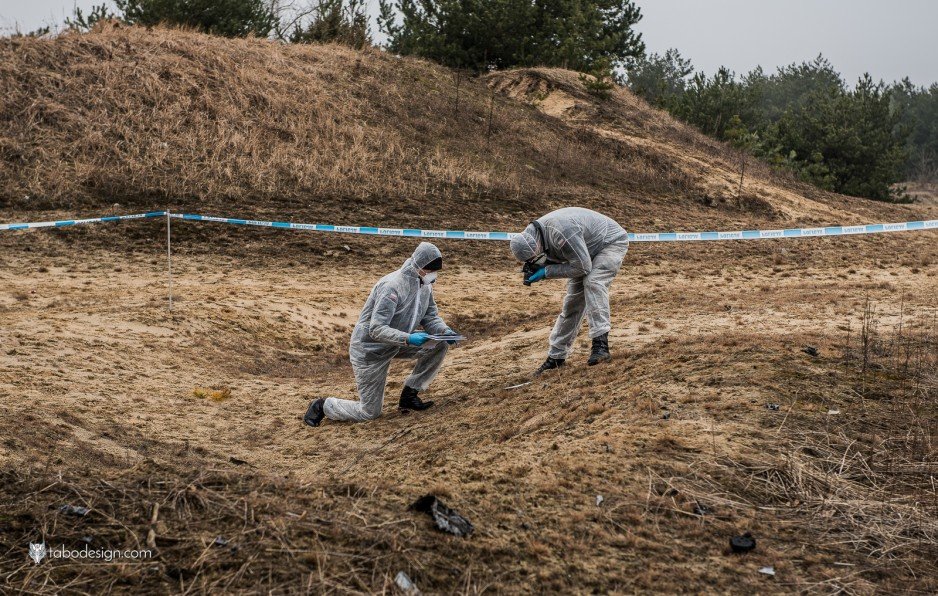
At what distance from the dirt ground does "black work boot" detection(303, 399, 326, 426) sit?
0.41 ft

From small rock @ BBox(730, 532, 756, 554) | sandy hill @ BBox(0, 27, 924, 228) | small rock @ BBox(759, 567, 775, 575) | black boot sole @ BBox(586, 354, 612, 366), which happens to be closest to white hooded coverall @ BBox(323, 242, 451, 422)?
black boot sole @ BBox(586, 354, 612, 366)

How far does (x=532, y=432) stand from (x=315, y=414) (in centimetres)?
235

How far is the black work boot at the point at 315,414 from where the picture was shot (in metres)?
7.55

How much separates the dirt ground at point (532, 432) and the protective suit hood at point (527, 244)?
117 cm

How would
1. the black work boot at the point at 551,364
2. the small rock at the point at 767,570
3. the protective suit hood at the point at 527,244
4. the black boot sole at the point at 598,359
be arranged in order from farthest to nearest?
the black work boot at the point at 551,364
the black boot sole at the point at 598,359
the protective suit hood at the point at 527,244
the small rock at the point at 767,570

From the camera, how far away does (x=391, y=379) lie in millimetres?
9352

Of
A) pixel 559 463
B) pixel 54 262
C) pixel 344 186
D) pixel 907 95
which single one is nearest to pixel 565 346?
pixel 559 463

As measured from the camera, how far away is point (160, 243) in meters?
15.4

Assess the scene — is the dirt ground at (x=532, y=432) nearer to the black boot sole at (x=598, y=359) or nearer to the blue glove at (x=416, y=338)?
the black boot sole at (x=598, y=359)

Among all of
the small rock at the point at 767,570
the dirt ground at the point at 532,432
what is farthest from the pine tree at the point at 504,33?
the small rock at the point at 767,570

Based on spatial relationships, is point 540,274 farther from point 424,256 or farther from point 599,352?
point 424,256

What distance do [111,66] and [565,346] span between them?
17.4 m

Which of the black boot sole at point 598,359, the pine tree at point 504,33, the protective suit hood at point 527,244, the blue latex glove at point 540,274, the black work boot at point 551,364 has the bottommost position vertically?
the black work boot at point 551,364

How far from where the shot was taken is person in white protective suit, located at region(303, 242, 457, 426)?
695 cm
